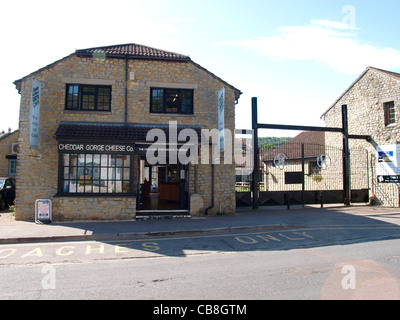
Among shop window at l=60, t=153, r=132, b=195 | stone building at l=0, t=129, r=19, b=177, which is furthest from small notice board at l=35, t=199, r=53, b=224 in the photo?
stone building at l=0, t=129, r=19, b=177

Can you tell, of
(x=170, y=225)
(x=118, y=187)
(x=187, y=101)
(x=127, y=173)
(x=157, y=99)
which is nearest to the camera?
(x=170, y=225)

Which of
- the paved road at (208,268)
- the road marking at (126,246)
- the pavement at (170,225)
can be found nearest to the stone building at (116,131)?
the pavement at (170,225)

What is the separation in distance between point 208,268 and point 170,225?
4.72 m

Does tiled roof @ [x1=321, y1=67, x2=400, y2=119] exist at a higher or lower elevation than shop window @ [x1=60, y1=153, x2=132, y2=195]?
higher

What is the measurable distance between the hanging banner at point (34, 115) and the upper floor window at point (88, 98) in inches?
52.8

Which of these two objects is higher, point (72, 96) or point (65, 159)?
point (72, 96)

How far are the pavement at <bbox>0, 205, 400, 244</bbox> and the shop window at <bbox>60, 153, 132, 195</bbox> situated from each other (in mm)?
1429

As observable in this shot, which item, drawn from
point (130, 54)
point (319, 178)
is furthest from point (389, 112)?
point (130, 54)

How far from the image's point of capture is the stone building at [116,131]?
11602 mm

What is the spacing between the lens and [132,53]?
1264 centimetres

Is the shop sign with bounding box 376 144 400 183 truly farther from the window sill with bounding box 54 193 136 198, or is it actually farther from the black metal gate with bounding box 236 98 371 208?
the window sill with bounding box 54 193 136 198

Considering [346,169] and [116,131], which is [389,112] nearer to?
[346,169]

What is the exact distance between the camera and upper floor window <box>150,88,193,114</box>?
12.9 metres

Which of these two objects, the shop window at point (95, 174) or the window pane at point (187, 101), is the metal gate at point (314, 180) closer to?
the window pane at point (187, 101)
